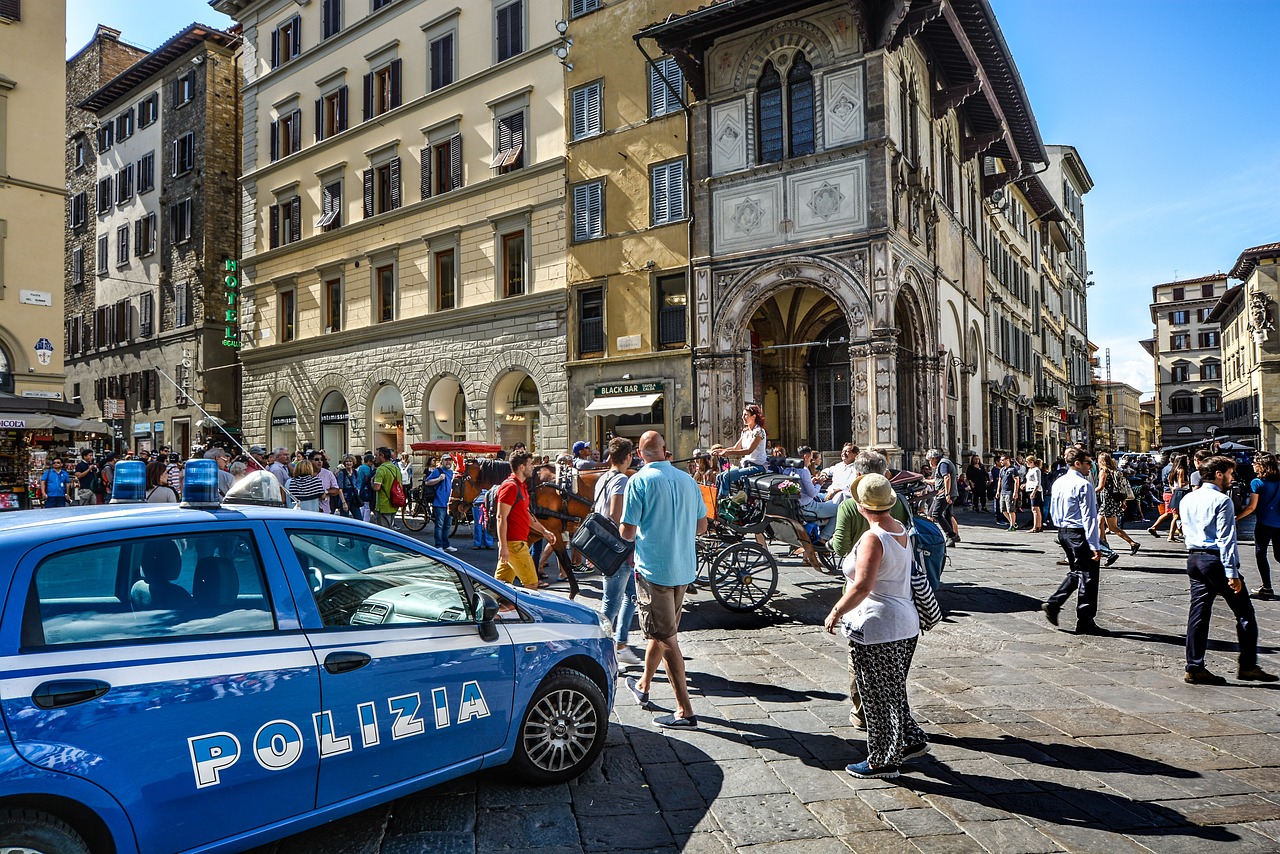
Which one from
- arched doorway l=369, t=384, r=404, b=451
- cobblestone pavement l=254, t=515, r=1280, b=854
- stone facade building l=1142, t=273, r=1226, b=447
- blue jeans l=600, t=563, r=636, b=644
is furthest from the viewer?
stone facade building l=1142, t=273, r=1226, b=447

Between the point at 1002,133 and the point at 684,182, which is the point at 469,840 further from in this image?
the point at 1002,133

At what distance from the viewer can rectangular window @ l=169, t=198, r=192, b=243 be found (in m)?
34.9

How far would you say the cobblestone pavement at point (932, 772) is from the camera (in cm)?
376

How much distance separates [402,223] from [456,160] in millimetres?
2846

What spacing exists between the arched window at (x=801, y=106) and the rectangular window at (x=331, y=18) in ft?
55.3

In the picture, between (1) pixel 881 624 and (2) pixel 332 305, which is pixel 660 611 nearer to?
(1) pixel 881 624

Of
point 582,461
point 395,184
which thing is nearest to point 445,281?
point 395,184

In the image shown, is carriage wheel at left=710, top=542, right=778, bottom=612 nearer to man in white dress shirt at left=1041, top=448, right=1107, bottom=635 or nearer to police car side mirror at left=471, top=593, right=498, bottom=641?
man in white dress shirt at left=1041, top=448, right=1107, bottom=635

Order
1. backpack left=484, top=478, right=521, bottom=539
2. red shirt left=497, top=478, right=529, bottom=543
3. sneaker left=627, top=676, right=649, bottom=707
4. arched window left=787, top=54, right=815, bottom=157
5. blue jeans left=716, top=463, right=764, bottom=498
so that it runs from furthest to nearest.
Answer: arched window left=787, top=54, right=815, bottom=157
backpack left=484, top=478, right=521, bottom=539
blue jeans left=716, top=463, right=764, bottom=498
red shirt left=497, top=478, right=529, bottom=543
sneaker left=627, top=676, right=649, bottom=707

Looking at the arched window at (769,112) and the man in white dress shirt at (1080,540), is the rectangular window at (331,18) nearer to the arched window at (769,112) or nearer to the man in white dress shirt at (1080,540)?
the arched window at (769,112)

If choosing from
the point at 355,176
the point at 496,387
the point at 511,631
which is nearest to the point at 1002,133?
the point at 496,387

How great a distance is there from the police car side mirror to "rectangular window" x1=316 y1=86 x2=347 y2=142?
2860 cm

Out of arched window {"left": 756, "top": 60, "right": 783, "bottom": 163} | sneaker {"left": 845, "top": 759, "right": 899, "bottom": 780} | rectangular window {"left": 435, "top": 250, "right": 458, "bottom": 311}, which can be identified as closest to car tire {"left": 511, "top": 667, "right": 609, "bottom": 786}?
sneaker {"left": 845, "top": 759, "right": 899, "bottom": 780}

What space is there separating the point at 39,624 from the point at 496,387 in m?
22.5
